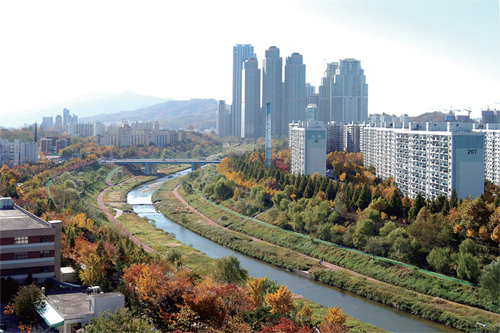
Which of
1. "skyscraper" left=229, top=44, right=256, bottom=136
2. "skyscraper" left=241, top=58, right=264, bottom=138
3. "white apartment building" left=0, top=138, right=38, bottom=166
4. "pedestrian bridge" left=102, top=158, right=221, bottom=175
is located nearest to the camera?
"white apartment building" left=0, top=138, right=38, bottom=166

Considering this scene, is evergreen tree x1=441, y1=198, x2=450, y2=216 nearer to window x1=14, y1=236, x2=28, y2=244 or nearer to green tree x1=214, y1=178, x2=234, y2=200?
window x1=14, y1=236, x2=28, y2=244

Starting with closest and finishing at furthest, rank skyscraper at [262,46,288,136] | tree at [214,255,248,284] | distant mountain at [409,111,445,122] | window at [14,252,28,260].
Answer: window at [14,252,28,260] → tree at [214,255,248,284] → distant mountain at [409,111,445,122] → skyscraper at [262,46,288,136]

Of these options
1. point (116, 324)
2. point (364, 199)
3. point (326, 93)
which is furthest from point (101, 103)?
point (116, 324)

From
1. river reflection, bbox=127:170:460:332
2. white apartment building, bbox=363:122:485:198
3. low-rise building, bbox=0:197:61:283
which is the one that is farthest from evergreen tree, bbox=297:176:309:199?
low-rise building, bbox=0:197:61:283

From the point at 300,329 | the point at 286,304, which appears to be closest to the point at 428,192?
the point at 286,304

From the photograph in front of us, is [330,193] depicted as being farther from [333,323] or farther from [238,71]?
[238,71]

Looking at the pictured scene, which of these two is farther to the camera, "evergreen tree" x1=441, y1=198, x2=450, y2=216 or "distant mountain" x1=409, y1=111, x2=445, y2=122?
"distant mountain" x1=409, y1=111, x2=445, y2=122

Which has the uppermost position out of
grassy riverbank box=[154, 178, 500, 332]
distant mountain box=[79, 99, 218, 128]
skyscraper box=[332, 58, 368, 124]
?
distant mountain box=[79, 99, 218, 128]

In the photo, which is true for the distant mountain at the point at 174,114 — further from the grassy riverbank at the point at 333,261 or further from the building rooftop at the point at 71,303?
the building rooftop at the point at 71,303
